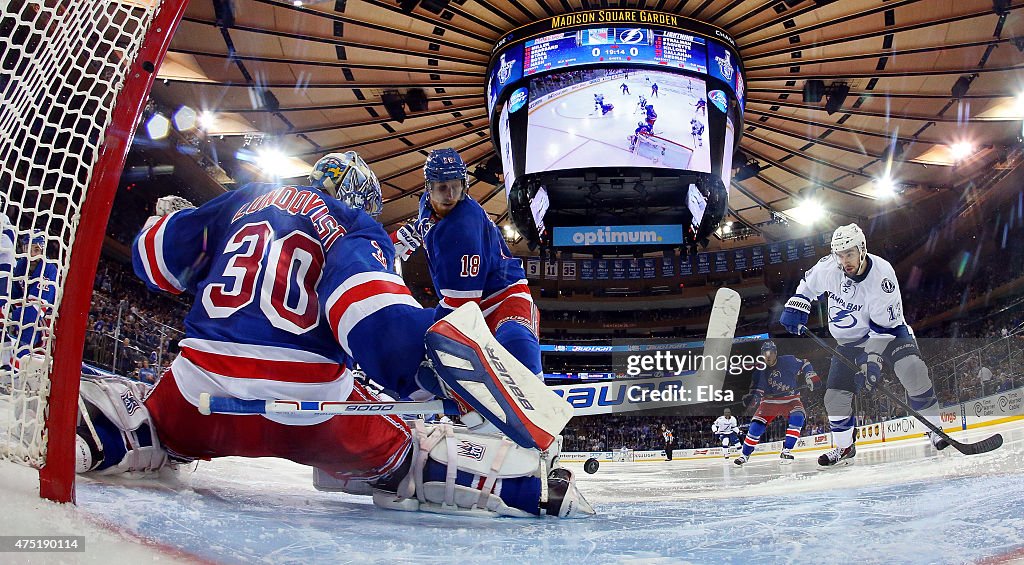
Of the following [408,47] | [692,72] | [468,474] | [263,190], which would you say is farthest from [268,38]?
[468,474]

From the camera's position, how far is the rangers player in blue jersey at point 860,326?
5.27m

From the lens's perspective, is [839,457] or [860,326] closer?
[839,457]

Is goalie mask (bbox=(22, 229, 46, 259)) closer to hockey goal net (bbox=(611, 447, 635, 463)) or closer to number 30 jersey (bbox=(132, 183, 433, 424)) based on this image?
number 30 jersey (bbox=(132, 183, 433, 424))

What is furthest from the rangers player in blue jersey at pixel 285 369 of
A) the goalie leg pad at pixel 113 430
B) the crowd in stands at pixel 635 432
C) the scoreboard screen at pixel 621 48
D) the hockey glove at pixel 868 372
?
the crowd in stands at pixel 635 432

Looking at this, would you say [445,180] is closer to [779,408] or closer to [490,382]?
[490,382]

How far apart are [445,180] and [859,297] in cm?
398

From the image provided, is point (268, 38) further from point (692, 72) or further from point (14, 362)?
point (14, 362)

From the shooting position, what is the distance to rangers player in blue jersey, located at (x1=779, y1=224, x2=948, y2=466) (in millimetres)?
5266

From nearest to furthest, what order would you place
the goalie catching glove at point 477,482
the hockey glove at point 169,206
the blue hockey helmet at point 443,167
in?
the goalie catching glove at point 477,482
the hockey glove at point 169,206
the blue hockey helmet at point 443,167

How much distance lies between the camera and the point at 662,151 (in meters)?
8.27

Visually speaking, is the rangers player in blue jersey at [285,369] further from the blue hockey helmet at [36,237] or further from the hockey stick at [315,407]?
the blue hockey helmet at [36,237]

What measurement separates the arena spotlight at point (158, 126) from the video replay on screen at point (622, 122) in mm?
6550

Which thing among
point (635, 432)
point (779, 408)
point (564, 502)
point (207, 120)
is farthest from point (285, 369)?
point (635, 432)

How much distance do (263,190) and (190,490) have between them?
0.86 m
